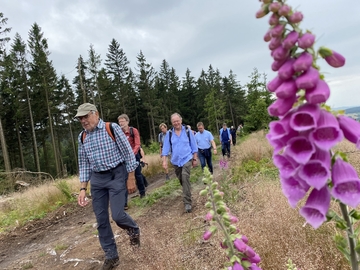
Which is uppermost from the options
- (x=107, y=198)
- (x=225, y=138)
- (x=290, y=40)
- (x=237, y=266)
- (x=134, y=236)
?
(x=290, y=40)

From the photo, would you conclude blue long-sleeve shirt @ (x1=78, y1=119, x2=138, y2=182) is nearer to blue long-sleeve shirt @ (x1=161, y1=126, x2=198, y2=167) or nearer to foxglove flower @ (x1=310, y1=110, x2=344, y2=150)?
blue long-sleeve shirt @ (x1=161, y1=126, x2=198, y2=167)

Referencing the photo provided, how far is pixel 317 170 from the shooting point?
1.02 m

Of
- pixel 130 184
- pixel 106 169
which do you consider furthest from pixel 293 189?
pixel 130 184

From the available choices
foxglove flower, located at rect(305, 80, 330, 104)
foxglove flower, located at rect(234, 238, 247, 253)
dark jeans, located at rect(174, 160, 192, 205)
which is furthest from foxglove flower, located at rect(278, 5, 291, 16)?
dark jeans, located at rect(174, 160, 192, 205)

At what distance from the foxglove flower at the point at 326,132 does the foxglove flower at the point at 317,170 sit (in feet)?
0.15

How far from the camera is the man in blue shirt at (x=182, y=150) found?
716 centimetres

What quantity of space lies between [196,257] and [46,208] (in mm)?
8615

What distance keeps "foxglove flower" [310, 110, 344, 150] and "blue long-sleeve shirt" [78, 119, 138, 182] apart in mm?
3947

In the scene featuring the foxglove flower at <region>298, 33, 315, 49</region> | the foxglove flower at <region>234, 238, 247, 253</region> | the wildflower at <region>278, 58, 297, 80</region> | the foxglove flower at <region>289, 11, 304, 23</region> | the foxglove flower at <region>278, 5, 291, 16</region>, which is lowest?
the foxglove flower at <region>234, 238, 247, 253</region>

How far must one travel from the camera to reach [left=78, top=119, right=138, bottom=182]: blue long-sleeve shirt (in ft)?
15.2

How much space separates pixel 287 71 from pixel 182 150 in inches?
240

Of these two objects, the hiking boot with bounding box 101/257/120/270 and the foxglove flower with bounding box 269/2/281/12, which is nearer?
the foxglove flower with bounding box 269/2/281/12

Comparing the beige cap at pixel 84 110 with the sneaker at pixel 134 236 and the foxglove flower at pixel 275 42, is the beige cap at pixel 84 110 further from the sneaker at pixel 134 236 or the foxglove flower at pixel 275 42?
the foxglove flower at pixel 275 42

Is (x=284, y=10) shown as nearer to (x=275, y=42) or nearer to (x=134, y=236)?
(x=275, y=42)
